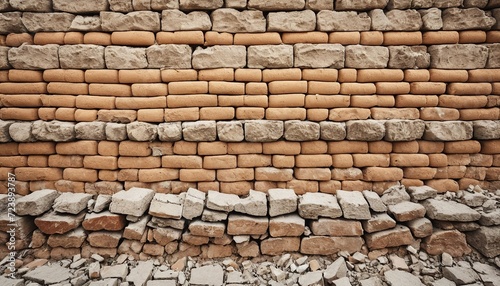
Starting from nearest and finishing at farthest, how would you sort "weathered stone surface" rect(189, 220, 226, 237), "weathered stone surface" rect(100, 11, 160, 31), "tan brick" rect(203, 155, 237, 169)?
"weathered stone surface" rect(189, 220, 226, 237) → "weathered stone surface" rect(100, 11, 160, 31) → "tan brick" rect(203, 155, 237, 169)

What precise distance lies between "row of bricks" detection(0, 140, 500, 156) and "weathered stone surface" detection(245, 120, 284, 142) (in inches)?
3.8

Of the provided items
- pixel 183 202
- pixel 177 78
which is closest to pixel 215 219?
pixel 183 202

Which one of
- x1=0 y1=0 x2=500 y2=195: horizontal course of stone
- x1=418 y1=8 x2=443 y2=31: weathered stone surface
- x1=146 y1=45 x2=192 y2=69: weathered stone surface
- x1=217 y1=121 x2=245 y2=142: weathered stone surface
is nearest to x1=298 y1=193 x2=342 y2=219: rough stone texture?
x1=0 y1=0 x2=500 y2=195: horizontal course of stone

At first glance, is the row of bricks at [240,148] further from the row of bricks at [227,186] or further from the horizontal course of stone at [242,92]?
the row of bricks at [227,186]

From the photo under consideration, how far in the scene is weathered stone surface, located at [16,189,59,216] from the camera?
2729mm

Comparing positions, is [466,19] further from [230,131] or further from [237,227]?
[237,227]

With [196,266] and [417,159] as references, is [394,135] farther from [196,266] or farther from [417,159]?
[196,266]

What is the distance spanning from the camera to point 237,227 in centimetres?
271

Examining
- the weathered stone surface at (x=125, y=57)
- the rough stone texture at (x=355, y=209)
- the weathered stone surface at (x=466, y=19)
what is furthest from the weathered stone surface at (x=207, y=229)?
the weathered stone surface at (x=466, y=19)

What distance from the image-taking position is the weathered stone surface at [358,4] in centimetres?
295

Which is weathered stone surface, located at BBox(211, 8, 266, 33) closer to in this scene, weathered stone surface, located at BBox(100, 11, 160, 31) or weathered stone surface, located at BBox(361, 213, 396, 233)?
weathered stone surface, located at BBox(100, 11, 160, 31)

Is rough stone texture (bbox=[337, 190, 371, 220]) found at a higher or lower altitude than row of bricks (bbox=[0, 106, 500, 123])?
lower

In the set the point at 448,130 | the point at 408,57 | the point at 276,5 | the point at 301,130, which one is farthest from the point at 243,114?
the point at 448,130

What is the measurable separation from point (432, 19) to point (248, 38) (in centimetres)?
223
